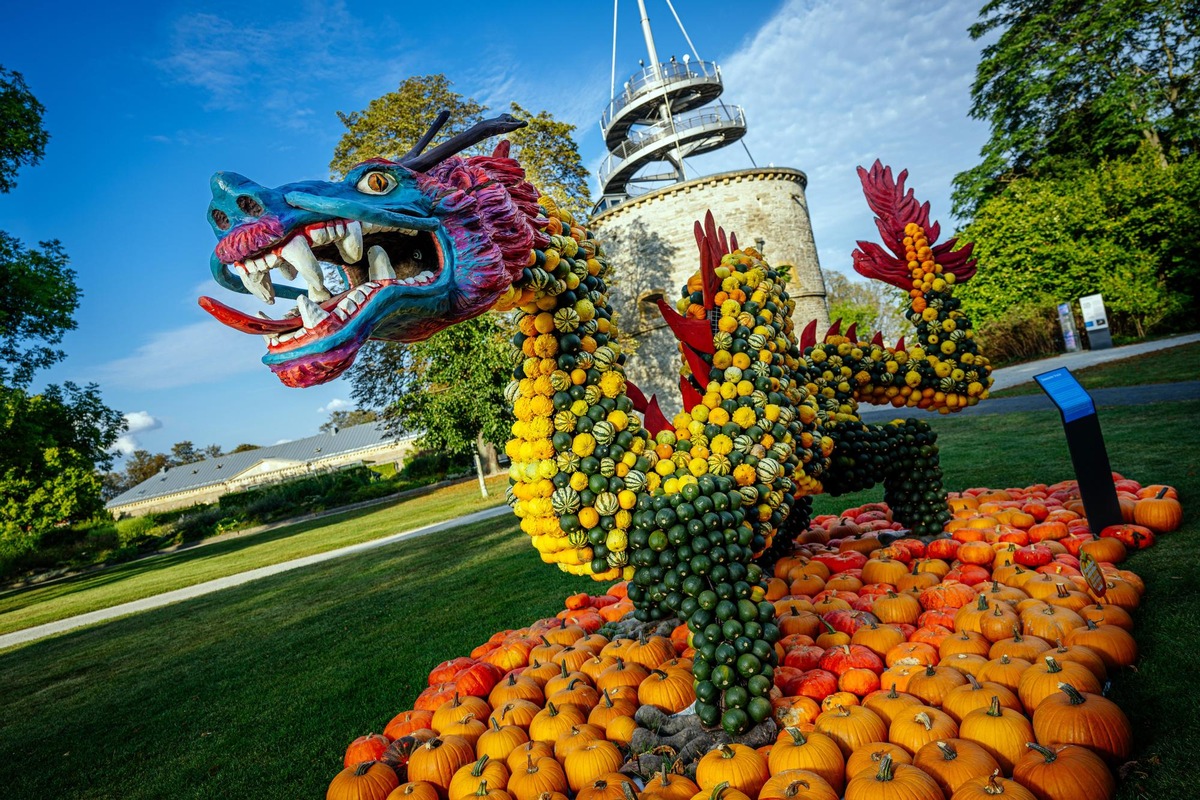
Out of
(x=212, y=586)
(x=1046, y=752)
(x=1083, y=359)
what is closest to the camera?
(x=1046, y=752)

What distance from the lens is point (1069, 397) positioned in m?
3.79

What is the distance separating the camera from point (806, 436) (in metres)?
3.18

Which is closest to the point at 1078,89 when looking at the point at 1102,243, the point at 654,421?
the point at 1102,243

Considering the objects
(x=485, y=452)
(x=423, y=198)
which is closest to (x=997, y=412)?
(x=423, y=198)

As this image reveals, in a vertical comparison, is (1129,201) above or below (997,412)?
above

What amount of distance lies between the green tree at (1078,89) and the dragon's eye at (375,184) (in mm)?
27401

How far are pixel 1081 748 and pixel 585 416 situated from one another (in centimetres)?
203

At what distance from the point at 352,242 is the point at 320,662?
4.24m

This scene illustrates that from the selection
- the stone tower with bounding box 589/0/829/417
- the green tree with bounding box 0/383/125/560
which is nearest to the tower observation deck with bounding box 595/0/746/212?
the stone tower with bounding box 589/0/829/417

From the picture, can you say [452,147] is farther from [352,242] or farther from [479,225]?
[352,242]

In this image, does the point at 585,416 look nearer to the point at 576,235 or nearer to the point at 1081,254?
the point at 576,235

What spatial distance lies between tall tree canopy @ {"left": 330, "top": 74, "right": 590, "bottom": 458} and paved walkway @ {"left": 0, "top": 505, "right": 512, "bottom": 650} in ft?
9.17

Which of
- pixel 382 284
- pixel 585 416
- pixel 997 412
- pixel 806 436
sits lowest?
pixel 997 412

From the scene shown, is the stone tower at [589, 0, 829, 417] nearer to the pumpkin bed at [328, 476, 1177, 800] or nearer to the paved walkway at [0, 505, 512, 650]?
the paved walkway at [0, 505, 512, 650]
